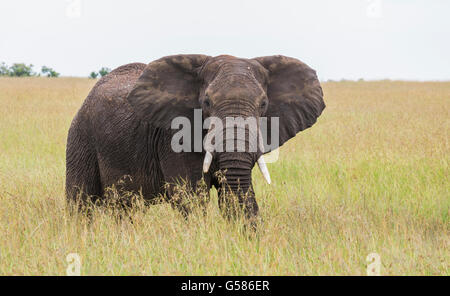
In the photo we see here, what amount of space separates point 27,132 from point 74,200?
8200 millimetres

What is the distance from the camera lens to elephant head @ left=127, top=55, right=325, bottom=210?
6.07 m

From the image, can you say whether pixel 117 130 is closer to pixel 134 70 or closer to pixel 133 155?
pixel 133 155

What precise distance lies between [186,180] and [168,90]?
1.00m

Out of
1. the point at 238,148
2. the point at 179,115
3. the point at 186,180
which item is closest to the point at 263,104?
the point at 238,148

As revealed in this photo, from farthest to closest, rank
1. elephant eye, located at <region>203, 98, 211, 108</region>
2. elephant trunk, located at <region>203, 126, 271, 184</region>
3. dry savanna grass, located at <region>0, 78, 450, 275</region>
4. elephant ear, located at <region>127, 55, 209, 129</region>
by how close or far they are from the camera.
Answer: elephant ear, located at <region>127, 55, 209, 129</region>
elephant eye, located at <region>203, 98, 211, 108</region>
elephant trunk, located at <region>203, 126, 271, 184</region>
dry savanna grass, located at <region>0, 78, 450, 275</region>

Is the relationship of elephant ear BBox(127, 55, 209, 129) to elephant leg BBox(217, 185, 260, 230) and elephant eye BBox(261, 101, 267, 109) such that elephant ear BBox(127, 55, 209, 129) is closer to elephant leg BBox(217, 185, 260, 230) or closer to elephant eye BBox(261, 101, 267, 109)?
elephant eye BBox(261, 101, 267, 109)

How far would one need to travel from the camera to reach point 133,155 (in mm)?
7277

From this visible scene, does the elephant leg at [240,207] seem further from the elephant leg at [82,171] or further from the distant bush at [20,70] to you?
the distant bush at [20,70]

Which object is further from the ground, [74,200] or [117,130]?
[117,130]

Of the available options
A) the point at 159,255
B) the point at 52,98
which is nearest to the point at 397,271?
the point at 159,255

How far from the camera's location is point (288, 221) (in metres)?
6.73

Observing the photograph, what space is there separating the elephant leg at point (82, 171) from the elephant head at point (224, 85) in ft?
4.41

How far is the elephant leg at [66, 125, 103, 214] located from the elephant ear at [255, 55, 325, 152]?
2475mm

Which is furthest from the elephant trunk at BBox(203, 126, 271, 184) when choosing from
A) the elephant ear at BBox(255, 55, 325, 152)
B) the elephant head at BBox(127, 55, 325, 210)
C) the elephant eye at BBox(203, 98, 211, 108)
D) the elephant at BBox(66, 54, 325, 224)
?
the elephant ear at BBox(255, 55, 325, 152)
